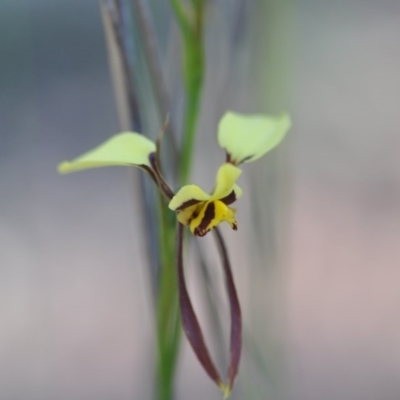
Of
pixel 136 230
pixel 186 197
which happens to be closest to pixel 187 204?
pixel 186 197

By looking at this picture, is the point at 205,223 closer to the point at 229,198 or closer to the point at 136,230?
the point at 229,198

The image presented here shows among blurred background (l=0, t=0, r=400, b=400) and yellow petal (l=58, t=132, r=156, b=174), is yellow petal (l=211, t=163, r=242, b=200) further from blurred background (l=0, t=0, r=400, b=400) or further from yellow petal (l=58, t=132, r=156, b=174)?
blurred background (l=0, t=0, r=400, b=400)

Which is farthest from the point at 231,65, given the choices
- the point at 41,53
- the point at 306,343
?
the point at 41,53

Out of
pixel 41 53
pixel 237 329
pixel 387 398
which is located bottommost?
pixel 387 398

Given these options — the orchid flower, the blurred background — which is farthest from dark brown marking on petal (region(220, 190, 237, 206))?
the blurred background

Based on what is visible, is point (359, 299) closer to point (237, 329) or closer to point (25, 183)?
point (25, 183)
